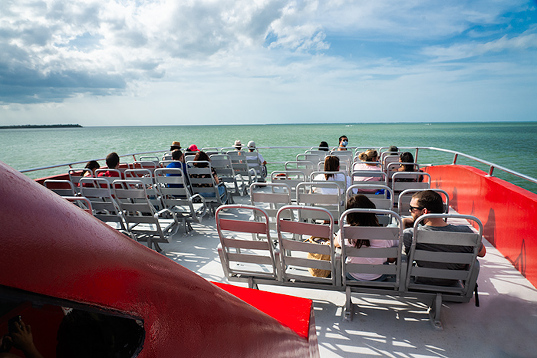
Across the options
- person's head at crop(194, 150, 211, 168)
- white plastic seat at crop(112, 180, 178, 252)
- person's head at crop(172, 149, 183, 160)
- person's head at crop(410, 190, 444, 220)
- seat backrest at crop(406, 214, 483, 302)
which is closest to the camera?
seat backrest at crop(406, 214, 483, 302)

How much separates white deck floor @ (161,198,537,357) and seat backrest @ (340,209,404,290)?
0.42m

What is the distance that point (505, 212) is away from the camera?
12.4ft

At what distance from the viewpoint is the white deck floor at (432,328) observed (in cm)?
244

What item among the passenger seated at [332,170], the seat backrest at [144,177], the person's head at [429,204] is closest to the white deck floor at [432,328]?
the person's head at [429,204]

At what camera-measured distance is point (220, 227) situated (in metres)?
2.62

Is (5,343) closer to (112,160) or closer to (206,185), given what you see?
(206,185)

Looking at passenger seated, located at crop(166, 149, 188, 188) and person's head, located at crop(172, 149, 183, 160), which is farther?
person's head, located at crop(172, 149, 183, 160)

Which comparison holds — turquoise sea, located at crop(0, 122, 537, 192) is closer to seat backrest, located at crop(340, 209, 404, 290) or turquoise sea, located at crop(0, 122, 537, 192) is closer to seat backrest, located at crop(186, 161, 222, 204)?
seat backrest, located at crop(186, 161, 222, 204)

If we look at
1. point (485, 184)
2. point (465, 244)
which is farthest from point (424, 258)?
point (485, 184)

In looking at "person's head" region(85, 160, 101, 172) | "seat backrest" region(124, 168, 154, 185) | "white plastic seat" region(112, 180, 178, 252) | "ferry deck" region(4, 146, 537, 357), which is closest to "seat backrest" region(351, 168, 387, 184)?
"ferry deck" region(4, 146, 537, 357)

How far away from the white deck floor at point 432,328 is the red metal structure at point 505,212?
303 millimetres

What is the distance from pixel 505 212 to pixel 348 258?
8.40ft

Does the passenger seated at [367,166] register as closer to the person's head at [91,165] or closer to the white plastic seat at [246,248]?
the white plastic seat at [246,248]

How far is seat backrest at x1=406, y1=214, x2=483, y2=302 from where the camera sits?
222 centimetres
